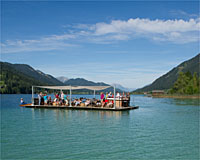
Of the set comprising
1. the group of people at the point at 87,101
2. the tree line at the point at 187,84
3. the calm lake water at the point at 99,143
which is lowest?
the calm lake water at the point at 99,143

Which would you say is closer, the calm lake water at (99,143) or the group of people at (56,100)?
the calm lake water at (99,143)

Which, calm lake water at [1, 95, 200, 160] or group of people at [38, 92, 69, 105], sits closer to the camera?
calm lake water at [1, 95, 200, 160]

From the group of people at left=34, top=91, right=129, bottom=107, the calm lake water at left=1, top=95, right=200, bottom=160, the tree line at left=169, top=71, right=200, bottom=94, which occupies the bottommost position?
the calm lake water at left=1, top=95, right=200, bottom=160

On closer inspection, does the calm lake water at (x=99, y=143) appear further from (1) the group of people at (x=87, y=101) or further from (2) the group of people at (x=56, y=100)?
(2) the group of people at (x=56, y=100)

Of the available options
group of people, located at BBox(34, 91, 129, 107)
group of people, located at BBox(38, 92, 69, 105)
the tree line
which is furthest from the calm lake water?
the tree line

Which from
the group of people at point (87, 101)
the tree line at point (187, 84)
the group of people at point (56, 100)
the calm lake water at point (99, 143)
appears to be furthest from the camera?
the tree line at point (187, 84)

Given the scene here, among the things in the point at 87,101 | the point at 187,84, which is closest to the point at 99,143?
the point at 87,101

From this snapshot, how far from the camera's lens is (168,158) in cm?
1261

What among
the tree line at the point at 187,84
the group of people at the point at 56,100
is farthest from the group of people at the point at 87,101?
the tree line at the point at 187,84

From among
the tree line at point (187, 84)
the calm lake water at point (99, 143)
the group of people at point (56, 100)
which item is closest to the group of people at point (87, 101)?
the group of people at point (56, 100)

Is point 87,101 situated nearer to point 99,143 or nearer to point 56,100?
point 56,100

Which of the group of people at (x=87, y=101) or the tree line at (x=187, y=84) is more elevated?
the tree line at (x=187, y=84)

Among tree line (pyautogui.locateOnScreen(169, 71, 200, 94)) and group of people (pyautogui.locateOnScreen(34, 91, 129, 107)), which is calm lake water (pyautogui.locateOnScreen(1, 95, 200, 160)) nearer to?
group of people (pyautogui.locateOnScreen(34, 91, 129, 107))

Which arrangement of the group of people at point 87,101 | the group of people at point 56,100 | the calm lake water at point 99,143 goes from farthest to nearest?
the group of people at point 56,100
the group of people at point 87,101
the calm lake water at point 99,143
